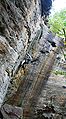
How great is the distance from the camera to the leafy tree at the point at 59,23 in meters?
25.1

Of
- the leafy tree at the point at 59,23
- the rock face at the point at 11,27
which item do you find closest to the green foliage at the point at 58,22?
the leafy tree at the point at 59,23

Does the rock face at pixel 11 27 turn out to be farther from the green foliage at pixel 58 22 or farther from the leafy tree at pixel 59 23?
the green foliage at pixel 58 22

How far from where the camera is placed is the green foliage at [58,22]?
82.5 ft

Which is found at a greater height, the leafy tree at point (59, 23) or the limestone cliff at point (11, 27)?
the leafy tree at point (59, 23)

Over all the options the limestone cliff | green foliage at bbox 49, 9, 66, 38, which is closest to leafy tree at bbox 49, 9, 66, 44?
green foliage at bbox 49, 9, 66, 38

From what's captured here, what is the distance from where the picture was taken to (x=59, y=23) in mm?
26062

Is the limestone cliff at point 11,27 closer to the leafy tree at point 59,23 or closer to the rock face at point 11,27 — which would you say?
the rock face at point 11,27

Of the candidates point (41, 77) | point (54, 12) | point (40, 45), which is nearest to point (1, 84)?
point (41, 77)

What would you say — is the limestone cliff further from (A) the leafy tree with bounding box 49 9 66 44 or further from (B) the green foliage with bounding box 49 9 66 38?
(B) the green foliage with bounding box 49 9 66 38

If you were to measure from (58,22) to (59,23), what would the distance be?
189 mm

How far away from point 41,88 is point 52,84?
4.27ft

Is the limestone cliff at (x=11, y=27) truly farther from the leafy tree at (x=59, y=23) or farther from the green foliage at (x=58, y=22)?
the green foliage at (x=58, y=22)

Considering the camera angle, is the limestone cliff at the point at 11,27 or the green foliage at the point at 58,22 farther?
the green foliage at the point at 58,22

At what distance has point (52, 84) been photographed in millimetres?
16922
